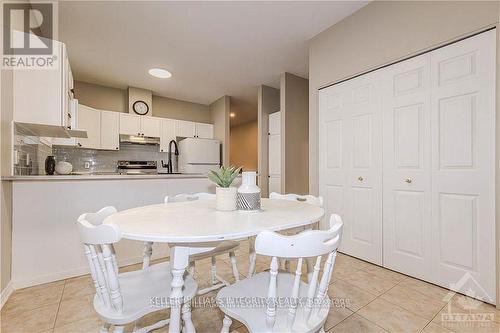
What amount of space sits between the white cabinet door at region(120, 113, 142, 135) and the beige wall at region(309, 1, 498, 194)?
3.41m

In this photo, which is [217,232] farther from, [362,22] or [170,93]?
[170,93]

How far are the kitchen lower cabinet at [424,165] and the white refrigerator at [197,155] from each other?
3.08 metres

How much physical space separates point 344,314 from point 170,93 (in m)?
5.02

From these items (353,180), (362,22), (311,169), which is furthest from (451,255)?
(362,22)

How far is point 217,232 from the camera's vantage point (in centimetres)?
93

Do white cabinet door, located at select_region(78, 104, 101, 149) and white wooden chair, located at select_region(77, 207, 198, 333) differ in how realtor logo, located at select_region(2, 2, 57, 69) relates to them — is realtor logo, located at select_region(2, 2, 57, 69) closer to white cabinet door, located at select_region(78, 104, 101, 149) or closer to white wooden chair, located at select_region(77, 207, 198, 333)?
white wooden chair, located at select_region(77, 207, 198, 333)

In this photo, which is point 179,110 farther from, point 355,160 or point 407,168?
point 407,168

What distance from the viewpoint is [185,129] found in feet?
17.3

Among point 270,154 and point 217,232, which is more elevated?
point 270,154

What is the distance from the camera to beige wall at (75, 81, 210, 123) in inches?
175

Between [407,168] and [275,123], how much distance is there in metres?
2.56

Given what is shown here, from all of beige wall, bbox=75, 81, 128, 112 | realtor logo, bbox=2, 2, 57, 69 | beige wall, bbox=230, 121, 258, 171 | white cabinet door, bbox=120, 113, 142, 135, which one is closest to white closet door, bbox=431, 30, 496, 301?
realtor logo, bbox=2, 2, 57, 69

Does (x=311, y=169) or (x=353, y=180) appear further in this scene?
(x=311, y=169)

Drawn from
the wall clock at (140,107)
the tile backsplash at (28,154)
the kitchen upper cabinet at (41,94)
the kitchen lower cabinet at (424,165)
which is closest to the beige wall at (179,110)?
the wall clock at (140,107)
